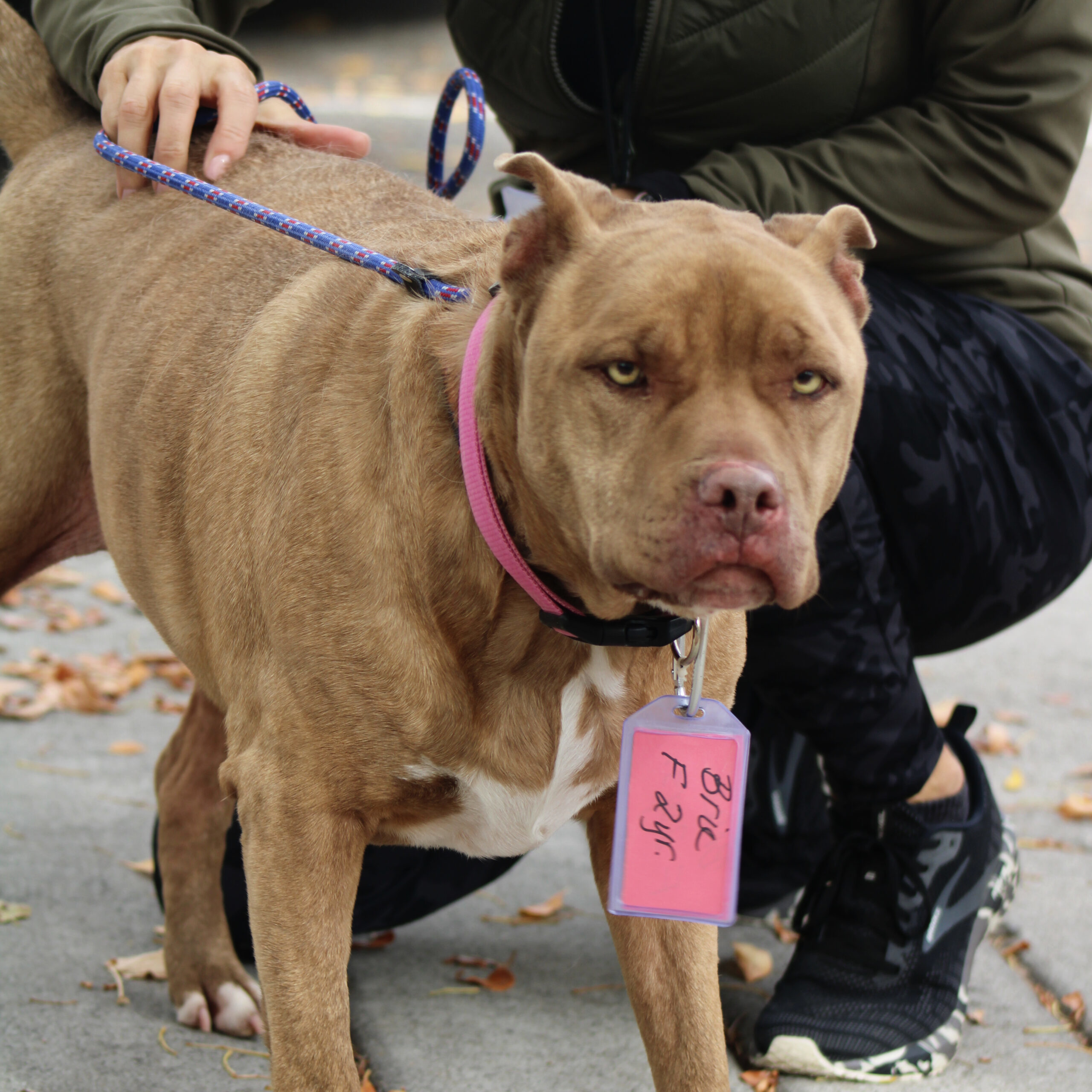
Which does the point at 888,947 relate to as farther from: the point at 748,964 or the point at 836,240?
the point at 836,240

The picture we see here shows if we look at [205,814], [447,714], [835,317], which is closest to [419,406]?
[447,714]

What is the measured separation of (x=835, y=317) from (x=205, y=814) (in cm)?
180

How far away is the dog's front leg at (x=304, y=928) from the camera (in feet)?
6.31

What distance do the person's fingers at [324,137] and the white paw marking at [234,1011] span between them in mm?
1858

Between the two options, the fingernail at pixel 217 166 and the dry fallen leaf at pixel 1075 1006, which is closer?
the fingernail at pixel 217 166

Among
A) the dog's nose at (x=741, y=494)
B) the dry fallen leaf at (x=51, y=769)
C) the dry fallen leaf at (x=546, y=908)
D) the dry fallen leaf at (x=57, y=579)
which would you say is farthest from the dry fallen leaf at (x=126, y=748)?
the dog's nose at (x=741, y=494)

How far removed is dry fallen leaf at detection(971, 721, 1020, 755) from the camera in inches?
167

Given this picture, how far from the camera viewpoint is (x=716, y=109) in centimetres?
288

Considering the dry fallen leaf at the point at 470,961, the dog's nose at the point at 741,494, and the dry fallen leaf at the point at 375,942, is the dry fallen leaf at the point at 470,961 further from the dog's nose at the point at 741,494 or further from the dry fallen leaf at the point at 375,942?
the dog's nose at the point at 741,494

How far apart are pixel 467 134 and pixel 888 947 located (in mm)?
2070

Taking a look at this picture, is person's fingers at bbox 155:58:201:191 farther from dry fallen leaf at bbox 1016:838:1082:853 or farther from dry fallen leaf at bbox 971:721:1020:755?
dry fallen leaf at bbox 971:721:1020:755

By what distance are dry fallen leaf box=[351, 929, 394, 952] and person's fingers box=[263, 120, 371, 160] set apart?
73.2 inches

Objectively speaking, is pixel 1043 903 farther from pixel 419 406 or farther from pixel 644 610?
pixel 419 406

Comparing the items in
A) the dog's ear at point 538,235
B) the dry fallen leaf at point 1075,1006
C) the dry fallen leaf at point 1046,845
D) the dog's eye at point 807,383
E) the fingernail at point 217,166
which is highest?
the dog's ear at point 538,235
